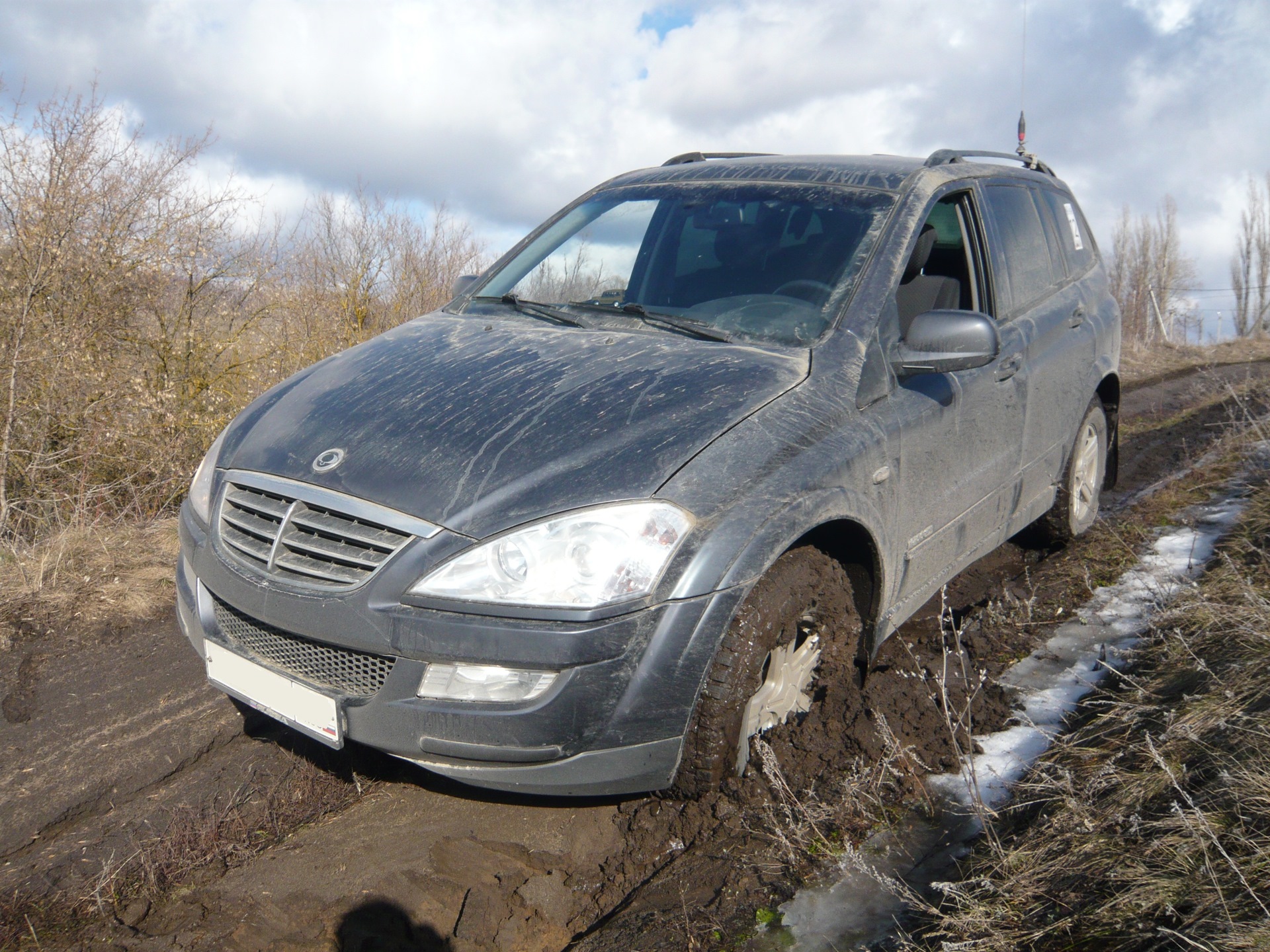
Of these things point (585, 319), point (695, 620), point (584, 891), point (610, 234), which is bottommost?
point (584, 891)

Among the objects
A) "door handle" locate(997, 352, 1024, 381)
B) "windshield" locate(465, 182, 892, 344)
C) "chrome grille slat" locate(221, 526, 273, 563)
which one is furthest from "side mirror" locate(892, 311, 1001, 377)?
"chrome grille slat" locate(221, 526, 273, 563)

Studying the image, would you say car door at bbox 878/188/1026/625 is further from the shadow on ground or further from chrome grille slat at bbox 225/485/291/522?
chrome grille slat at bbox 225/485/291/522

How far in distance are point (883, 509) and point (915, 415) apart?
40cm

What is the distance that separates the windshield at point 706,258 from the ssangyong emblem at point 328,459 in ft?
3.67

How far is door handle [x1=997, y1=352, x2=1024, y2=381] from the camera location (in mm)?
3578

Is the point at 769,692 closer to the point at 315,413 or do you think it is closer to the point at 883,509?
the point at 883,509

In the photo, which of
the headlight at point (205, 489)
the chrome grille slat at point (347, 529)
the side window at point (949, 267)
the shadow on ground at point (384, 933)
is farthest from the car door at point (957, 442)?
the headlight at point (205, 489)

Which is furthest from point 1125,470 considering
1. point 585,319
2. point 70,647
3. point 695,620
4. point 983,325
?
point 70,647

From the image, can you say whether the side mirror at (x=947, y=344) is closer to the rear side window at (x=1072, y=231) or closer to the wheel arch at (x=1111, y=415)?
the rear side window at (x=1072, y=231)

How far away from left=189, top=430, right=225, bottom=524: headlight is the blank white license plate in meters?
0.39

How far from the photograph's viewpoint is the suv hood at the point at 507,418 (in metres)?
2.18

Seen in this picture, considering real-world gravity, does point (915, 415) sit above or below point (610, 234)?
below

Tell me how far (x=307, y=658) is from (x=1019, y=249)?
340 cm

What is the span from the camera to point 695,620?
214 cm
